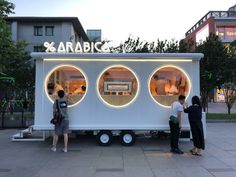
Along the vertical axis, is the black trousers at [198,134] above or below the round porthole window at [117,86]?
below

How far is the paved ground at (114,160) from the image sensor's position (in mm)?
9320

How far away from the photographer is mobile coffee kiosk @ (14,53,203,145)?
13.6 metres

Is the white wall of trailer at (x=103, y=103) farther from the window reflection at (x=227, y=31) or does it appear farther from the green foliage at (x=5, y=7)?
the window reflection at (x=227, y=31)

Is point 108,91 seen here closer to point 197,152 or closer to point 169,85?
point 169,85

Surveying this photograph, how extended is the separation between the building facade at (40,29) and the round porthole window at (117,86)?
42.3 metres

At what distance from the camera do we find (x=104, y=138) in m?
13.6

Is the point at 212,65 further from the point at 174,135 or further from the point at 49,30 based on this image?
the point at 49,30

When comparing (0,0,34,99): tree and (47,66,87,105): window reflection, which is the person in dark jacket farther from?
(0,0,34,99): tree

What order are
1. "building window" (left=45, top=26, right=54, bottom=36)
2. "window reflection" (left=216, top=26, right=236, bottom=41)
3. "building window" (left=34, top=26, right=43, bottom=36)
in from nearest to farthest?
"building window" (left=45, top=26, right=54, bottom=36) → "building window" (left=34, top=26, right=43, bottom=36) → "window reflection" (left=216, top=26, right=236, bottom=41)

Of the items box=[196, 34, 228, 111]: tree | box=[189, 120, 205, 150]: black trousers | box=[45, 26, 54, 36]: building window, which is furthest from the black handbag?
box=[45, 26, 54, 36]: building window

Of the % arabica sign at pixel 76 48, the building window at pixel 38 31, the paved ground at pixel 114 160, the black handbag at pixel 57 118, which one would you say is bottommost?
the paved ground at pixel 114 160

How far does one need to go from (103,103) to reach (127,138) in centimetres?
141

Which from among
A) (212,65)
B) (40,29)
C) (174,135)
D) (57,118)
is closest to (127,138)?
(174,135)

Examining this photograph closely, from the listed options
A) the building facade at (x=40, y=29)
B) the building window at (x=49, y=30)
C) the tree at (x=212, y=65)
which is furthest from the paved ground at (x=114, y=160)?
the building window at (x=49, y=30)
